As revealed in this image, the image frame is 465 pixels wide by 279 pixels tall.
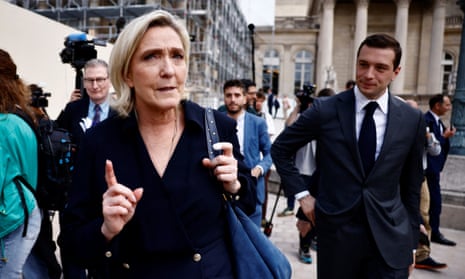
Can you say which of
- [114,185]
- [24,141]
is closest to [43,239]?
[24,141]

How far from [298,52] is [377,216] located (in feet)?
122

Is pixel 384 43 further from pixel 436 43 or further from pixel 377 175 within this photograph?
pixel 436 43

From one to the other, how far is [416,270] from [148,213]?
4.09m

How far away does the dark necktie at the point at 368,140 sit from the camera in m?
2.32

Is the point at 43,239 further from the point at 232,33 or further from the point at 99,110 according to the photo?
the point at 232,33

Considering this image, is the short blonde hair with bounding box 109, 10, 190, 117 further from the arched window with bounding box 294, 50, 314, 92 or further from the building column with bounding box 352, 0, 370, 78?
the arched window with bounding box 294, 50, 314, 92

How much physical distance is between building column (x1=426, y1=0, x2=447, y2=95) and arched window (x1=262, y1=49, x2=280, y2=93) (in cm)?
1430

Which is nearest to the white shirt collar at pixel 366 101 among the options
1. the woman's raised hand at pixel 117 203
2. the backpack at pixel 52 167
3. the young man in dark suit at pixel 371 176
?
the young man in dark suit at pixel 371 176

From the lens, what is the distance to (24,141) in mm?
2193

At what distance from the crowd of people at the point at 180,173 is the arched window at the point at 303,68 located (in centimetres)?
3529

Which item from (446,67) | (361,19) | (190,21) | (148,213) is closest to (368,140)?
(148,213)

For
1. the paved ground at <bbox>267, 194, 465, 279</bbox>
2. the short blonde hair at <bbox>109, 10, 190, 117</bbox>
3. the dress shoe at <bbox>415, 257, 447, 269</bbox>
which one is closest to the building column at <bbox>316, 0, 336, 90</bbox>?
the paved ground at <bbox>267, 194, 465, 279</bbox>

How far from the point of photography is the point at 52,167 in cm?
245

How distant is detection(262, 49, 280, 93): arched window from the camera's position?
37.6 metres
